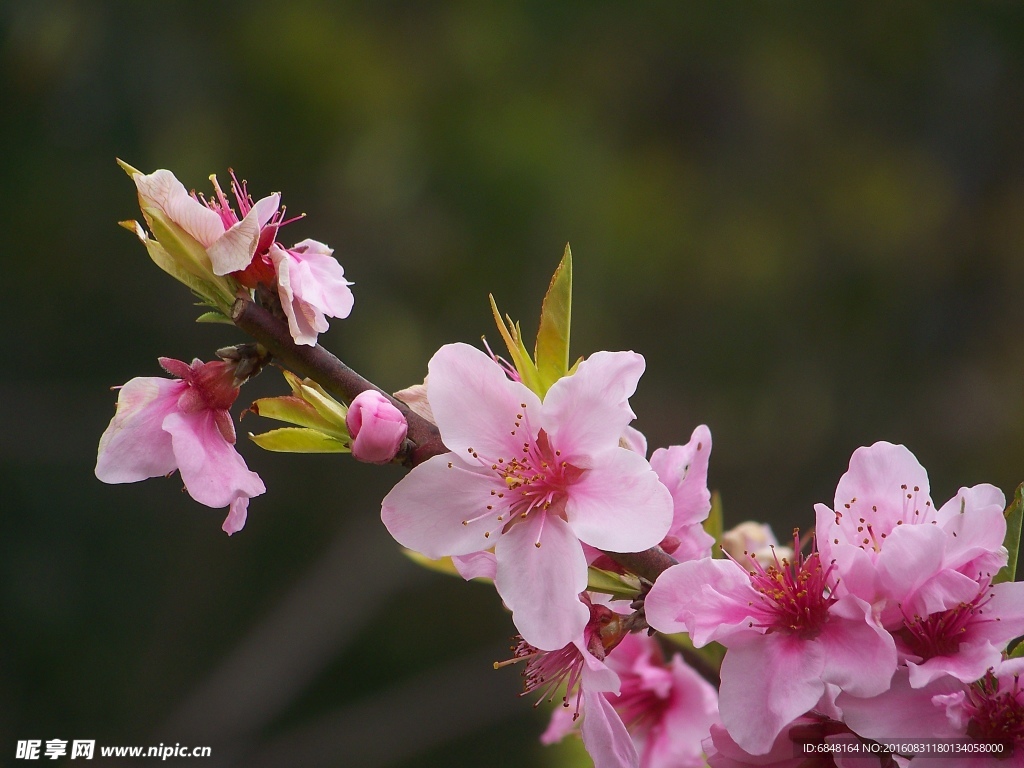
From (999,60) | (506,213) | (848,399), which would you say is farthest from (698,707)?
(999,60)

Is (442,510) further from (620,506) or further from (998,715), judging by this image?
(998,715)

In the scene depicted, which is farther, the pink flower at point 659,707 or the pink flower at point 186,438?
the pink flower at point 659,707

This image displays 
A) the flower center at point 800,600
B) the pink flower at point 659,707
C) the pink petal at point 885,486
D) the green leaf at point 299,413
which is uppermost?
the green leaf at point 299,413

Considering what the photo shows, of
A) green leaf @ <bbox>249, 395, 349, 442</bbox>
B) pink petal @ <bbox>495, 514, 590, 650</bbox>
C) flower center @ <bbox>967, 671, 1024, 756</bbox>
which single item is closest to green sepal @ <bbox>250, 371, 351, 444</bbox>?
green leaf @ <bbox>249, 395, 349, 442</bbox>

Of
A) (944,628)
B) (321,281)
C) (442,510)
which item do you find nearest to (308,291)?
(321,281)

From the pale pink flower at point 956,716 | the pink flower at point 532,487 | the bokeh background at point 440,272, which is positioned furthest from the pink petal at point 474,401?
the bokeh background at point 440,272

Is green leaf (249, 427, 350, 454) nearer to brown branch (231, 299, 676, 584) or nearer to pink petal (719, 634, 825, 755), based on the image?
brown branch (231, 299, 676, 584)

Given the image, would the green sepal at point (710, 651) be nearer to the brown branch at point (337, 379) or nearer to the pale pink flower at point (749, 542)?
the pale pink flower at point (749, 542)
